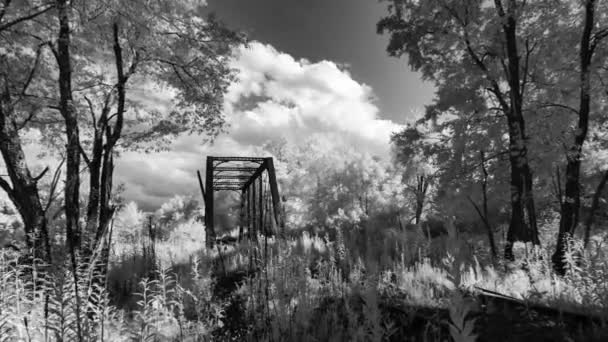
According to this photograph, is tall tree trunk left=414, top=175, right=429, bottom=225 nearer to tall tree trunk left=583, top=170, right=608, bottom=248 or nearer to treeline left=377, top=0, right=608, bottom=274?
treeline left=377, top=0, right=608, bottom=274

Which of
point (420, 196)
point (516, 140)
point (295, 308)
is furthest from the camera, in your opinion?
point (420, 196)

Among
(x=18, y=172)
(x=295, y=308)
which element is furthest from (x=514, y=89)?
(x=18, y=172)

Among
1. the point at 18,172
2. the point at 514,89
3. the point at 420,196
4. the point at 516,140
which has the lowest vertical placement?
the point at 420,196

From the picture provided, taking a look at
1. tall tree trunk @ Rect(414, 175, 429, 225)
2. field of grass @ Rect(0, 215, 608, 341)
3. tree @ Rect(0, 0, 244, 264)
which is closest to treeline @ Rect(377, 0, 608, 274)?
field of grass @ Rect(0, 215, 608, 341)

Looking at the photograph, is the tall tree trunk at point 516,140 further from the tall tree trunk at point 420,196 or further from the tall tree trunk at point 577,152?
the tall tree trunk at point 420,196

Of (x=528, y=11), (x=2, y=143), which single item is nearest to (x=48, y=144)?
(x=2, y=143)

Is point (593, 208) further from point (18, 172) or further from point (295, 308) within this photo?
point (18, 172)

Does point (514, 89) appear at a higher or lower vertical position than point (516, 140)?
Result: higher

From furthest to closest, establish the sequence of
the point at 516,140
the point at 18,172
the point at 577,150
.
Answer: the point at 516,140 → the point at 577,150 → the point at 18,172

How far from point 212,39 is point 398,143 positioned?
6952mm

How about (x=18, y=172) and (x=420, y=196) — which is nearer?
(x=18, y=172)

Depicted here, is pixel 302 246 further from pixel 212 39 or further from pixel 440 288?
pixel 212 39

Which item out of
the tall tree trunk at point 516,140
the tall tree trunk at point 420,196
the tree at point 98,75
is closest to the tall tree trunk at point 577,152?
the tall tree trunk at point 516,140

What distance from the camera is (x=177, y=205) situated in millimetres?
83688
